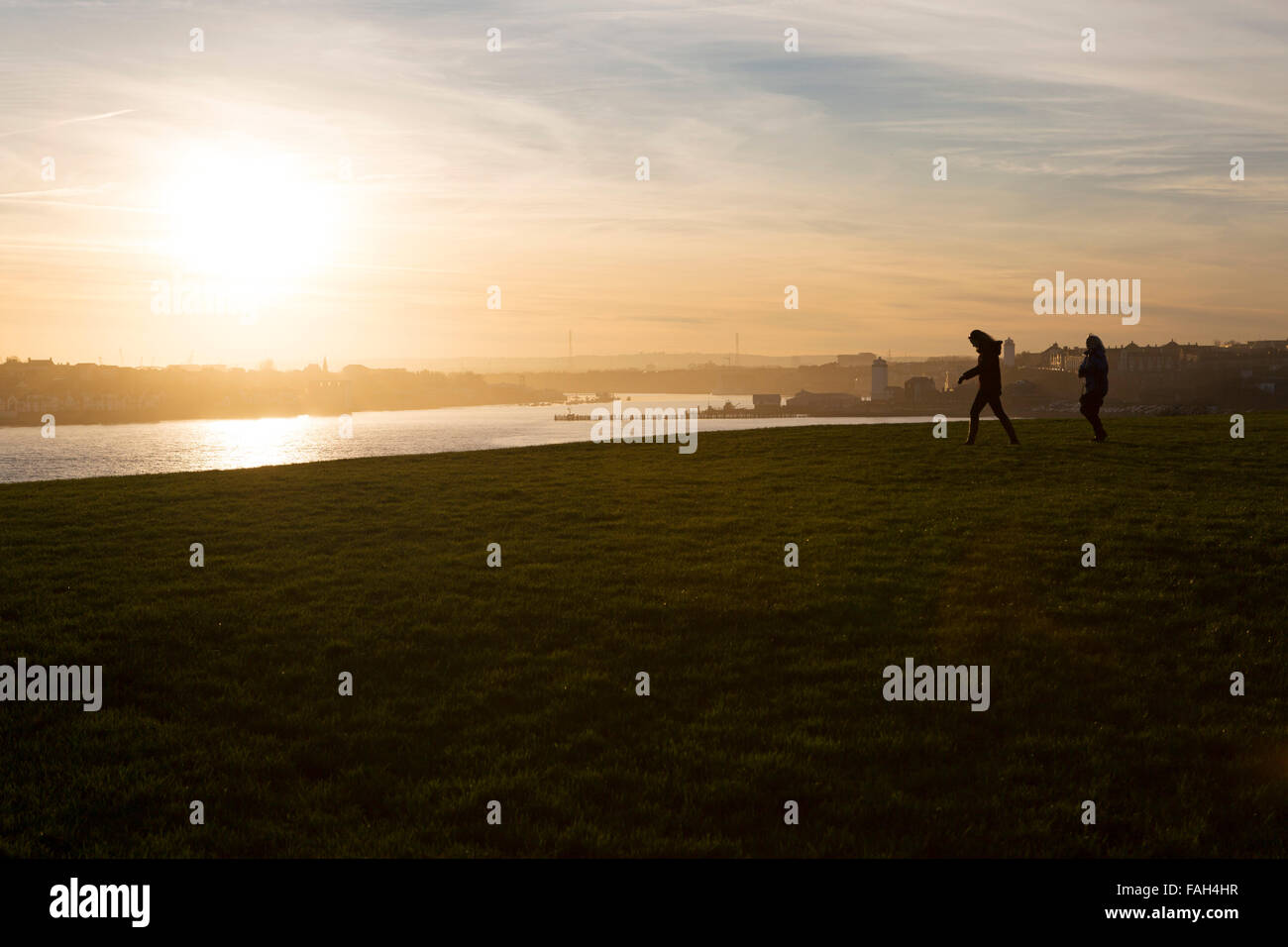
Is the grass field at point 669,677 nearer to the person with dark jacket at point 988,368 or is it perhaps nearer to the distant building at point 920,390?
the person with dark jacket at point 988,368

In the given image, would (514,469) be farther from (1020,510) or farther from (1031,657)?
(1031,657)

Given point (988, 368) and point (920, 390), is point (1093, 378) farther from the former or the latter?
point (920, 390)

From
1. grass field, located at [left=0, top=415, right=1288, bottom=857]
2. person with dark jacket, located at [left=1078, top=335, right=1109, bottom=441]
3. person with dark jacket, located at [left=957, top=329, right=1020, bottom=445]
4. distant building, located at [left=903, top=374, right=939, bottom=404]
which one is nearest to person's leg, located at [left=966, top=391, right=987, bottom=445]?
person with dark jacket, located at [left=957, top=329, right=1020, bottom=445]

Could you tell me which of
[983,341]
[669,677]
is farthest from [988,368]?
[669,677]

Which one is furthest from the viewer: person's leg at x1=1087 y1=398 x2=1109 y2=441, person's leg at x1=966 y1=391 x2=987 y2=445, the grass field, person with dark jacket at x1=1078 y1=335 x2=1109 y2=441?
person's leg at x1=966 y1=391 x2=987 y2=445

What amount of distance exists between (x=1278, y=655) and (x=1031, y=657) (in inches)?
99.8

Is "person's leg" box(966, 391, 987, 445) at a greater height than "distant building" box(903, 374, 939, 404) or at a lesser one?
lesser

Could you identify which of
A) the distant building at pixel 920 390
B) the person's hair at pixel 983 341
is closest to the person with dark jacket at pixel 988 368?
the person's hair at pixel 983 341

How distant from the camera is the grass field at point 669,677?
6406mm

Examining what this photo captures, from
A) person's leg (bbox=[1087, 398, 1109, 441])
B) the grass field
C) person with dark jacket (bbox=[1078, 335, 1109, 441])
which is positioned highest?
person with dark jacket (bbox=[1078, 335, 1109, 441])

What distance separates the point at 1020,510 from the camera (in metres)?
15.7

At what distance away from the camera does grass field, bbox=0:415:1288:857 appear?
6.41m

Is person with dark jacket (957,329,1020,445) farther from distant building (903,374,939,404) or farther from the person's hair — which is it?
distant building (903,374,939,404)
